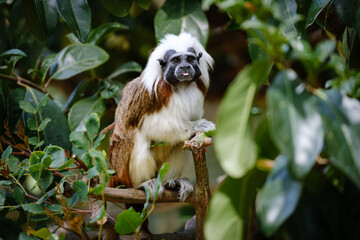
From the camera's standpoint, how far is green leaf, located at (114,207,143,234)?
1.95m

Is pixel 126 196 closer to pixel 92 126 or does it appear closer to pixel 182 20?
pixel 92 126

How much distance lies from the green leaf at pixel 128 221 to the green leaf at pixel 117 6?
1739 millimetres

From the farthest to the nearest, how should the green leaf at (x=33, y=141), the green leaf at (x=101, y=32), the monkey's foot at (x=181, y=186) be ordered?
the green leaf at (x=101, y=32), the monkey's foot at (x=181, y=186), the green leaf at (x=33, y=141)

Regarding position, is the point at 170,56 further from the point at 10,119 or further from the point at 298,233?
the point at 298,233

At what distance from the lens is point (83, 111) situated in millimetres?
3350

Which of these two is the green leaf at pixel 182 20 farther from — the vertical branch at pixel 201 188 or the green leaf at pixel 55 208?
the green leaf at pixel 55 208

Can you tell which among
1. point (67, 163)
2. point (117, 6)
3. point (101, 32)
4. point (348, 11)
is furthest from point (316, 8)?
point (101, 32)

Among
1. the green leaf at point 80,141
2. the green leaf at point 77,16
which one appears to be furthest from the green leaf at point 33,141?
the green leaf at point 77,16

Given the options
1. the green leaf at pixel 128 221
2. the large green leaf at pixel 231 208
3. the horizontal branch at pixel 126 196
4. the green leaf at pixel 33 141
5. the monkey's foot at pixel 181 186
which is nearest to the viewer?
the large green leaf at pixel 231 208

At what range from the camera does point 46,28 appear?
3.02 meters

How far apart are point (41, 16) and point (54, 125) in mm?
754

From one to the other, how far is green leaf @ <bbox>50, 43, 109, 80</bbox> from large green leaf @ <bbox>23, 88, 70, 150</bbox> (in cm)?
31

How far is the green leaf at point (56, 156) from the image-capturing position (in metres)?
2.30

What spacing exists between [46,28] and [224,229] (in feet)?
6.88
